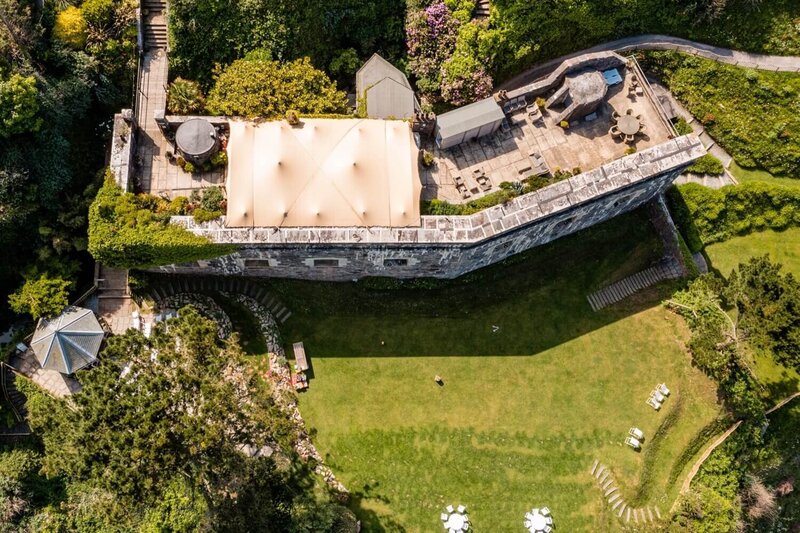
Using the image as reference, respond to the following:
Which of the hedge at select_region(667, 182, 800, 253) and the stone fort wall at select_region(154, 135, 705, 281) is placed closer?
the stone fort wall at select_region(154, 135, 705, 281)

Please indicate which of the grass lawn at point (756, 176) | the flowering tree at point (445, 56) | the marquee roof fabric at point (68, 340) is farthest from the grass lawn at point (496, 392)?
the grass lawn at point (756, 176)

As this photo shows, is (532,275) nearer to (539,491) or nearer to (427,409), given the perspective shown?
(427,409)

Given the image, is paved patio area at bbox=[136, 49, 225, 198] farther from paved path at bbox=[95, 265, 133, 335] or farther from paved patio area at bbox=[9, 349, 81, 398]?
paved patio area at bbox=[9, 349, 81, 398]

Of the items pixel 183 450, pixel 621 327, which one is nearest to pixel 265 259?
pixel 183 450

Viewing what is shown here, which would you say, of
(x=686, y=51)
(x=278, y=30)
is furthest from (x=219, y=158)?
(x=686, y=51)

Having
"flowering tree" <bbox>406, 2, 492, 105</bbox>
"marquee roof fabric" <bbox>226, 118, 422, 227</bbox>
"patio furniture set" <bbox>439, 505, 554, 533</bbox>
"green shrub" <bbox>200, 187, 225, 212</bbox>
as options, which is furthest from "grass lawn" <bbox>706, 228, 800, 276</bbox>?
"green shrub" <bbox>200, 187, 225, 212</bbox>

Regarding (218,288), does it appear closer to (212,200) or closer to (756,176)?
(212,200)

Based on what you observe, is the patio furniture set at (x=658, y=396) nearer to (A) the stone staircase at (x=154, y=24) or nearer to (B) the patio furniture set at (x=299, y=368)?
(B) the patio furniture set at (x=299, y=368)
